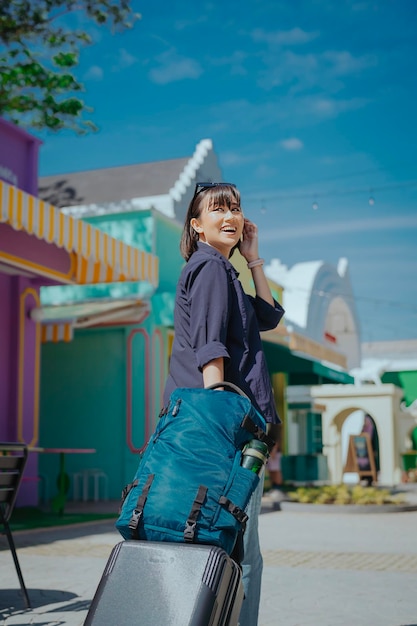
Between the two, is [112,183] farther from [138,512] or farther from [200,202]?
[138,512]

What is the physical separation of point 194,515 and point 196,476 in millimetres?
113

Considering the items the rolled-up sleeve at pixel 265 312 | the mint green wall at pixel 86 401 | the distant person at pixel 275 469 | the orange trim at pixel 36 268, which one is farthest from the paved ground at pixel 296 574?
the distant person at pixel 275 469

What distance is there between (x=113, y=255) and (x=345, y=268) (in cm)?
1841

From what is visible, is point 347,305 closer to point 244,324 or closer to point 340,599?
point 340,599

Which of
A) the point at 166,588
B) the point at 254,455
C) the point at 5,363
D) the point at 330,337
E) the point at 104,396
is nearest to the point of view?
the point at 166,588

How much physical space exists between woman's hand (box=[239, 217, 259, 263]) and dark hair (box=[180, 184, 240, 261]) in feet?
0.69

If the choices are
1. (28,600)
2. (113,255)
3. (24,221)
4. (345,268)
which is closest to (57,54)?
(113,255)

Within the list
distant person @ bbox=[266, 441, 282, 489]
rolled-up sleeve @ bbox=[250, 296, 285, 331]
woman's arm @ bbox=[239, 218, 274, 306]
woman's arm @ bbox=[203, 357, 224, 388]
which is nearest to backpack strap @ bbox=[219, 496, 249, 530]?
woman's arm @ bbox=[203, 357, 224, 388]

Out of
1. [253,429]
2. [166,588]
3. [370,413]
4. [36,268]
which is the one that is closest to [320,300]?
[370,413]

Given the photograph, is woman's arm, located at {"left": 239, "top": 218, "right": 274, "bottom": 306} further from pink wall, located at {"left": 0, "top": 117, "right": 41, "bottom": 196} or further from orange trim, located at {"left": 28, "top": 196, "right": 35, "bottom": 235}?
pink wall, located at {"left": 0, "top": 117, "right": 41, "bottom": 196}

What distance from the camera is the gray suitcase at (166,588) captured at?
207 centimetres

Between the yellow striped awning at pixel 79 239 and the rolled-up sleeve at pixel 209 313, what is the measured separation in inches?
228

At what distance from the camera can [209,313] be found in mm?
2596

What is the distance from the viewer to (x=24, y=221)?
8.40 m
